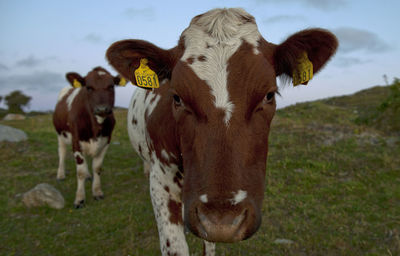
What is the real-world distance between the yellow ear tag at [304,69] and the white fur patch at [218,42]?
1.57ft

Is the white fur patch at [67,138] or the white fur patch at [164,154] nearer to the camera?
the white fur patch at [164,154]

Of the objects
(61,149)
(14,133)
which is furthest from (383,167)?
(14,133)

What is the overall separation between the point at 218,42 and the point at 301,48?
0.77 meters

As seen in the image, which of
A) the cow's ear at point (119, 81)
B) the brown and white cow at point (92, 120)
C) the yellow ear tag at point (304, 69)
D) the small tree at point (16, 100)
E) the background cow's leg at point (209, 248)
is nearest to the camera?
the yellow ear tag at point (304, 69)

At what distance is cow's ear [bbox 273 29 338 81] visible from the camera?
256 centimetres

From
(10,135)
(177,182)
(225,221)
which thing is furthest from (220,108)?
(10,135)

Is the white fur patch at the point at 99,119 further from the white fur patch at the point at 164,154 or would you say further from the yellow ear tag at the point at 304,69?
the yellow ear tag at the point at 304,69

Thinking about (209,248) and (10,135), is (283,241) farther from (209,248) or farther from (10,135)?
(10,135)

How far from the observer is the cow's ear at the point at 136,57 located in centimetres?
278

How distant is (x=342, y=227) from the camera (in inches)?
187

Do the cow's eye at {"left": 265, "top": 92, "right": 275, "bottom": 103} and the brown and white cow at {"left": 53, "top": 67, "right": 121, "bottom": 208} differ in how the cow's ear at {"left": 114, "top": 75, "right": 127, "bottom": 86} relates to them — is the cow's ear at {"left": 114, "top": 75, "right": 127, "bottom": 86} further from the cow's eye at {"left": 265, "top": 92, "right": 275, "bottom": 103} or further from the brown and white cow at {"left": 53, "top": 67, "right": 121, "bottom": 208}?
the cow's eye at {"left": 265, "top": 92, "right": 275, "bottom": 103}

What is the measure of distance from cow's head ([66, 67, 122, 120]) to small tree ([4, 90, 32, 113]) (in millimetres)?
51950

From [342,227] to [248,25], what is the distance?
378 centimetres

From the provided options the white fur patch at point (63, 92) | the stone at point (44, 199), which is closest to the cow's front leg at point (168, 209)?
the stone at point (44, 199)
